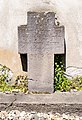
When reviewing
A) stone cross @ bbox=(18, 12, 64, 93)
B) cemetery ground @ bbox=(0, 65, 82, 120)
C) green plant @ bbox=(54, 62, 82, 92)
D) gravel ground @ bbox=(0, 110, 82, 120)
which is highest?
stone cross @ bbox=(18, 12, 64, 93)

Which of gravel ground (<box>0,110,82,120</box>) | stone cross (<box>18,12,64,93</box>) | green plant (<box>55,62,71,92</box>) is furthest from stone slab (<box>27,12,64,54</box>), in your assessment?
gravel ground (<box>0,110,82,120</box>)

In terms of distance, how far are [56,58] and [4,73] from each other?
90cm

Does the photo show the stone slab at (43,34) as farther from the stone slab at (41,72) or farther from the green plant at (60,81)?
the green plant at (60,81)

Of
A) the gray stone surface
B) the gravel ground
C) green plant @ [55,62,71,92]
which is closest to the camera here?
the gravel ground

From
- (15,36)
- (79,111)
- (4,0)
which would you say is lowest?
(79,111)

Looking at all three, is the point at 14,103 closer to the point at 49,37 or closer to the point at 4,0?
the point at 49,37

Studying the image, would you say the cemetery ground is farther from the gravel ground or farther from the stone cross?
the stone cross

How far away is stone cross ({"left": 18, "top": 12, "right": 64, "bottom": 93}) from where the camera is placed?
6117 mm

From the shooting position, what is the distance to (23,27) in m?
6.18

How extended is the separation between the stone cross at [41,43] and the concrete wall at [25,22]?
1.38 ft

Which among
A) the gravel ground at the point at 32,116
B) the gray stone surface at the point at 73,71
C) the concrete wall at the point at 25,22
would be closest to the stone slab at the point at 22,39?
the concrete wall at the point at 25,22

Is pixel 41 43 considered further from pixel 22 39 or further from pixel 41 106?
pixel 41 106

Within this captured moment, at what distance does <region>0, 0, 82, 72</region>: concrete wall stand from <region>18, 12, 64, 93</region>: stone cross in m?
0.42

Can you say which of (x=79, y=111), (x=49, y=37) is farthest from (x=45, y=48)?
(x=79, y=111)
